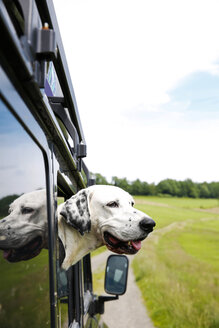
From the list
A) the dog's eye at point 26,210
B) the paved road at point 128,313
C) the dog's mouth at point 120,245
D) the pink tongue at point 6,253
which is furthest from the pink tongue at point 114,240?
the paved road at point 128,313

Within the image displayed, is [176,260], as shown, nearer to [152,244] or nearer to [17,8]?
[152,244]

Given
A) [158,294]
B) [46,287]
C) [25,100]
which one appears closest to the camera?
[25,100]

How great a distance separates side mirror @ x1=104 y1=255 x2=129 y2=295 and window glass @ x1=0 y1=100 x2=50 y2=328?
2.59m

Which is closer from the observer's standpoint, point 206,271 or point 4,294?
point 4,294

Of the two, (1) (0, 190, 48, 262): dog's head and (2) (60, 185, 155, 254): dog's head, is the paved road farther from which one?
(1) (0, 190, 48, 262): dog's head

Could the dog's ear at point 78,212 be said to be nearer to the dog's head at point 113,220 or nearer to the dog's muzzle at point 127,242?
the dog's head at point 113,220

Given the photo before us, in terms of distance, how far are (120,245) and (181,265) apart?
3126 cm

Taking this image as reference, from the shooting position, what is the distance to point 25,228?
1093mm

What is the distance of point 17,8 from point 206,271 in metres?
29.4

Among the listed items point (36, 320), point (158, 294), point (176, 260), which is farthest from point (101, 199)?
point (176, 260)

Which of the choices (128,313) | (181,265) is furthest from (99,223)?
(181,265)

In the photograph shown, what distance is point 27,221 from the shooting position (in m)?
1.11

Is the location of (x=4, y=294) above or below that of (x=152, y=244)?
above

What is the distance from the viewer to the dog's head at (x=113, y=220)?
7.72 ft
